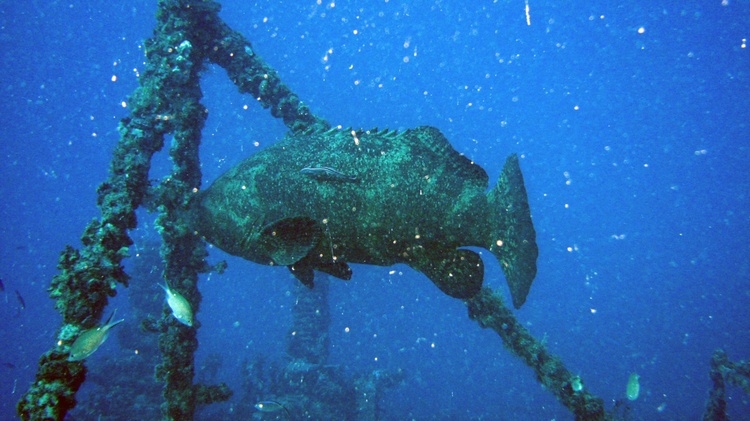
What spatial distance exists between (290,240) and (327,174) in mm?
Answer: 664

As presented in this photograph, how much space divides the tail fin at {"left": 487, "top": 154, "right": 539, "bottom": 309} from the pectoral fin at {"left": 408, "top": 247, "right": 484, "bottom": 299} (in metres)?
0.24

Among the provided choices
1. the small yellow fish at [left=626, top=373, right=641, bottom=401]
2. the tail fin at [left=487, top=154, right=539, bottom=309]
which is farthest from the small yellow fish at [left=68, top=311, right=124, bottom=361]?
the small yellow fish at [left=626, top=373, right=641, bottom=401]

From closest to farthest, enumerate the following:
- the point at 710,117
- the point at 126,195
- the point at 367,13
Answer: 1. the point at 126,195
2. the point at 710,117
3. the point at 367,13

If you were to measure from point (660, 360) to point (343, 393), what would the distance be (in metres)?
35.1

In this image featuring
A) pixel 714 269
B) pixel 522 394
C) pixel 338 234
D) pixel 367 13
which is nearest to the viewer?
pixel 338 234

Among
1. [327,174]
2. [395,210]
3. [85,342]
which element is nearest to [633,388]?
[395,210]

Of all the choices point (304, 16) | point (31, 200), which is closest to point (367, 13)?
point (304, 16)

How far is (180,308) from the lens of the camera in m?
3.78

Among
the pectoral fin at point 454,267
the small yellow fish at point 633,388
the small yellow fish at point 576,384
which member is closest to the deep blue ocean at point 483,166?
the pectoral fin at point 454,267

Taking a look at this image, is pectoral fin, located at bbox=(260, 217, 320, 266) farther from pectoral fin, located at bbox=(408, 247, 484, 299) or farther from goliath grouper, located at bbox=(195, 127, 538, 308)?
pectoral fin, located at bbox=(408, 247, 484, 299)

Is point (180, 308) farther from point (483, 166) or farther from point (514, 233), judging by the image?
point (483, 166)

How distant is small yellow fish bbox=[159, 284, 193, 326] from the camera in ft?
12.3

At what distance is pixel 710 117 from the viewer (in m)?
103

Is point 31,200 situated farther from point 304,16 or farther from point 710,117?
point 710,117
